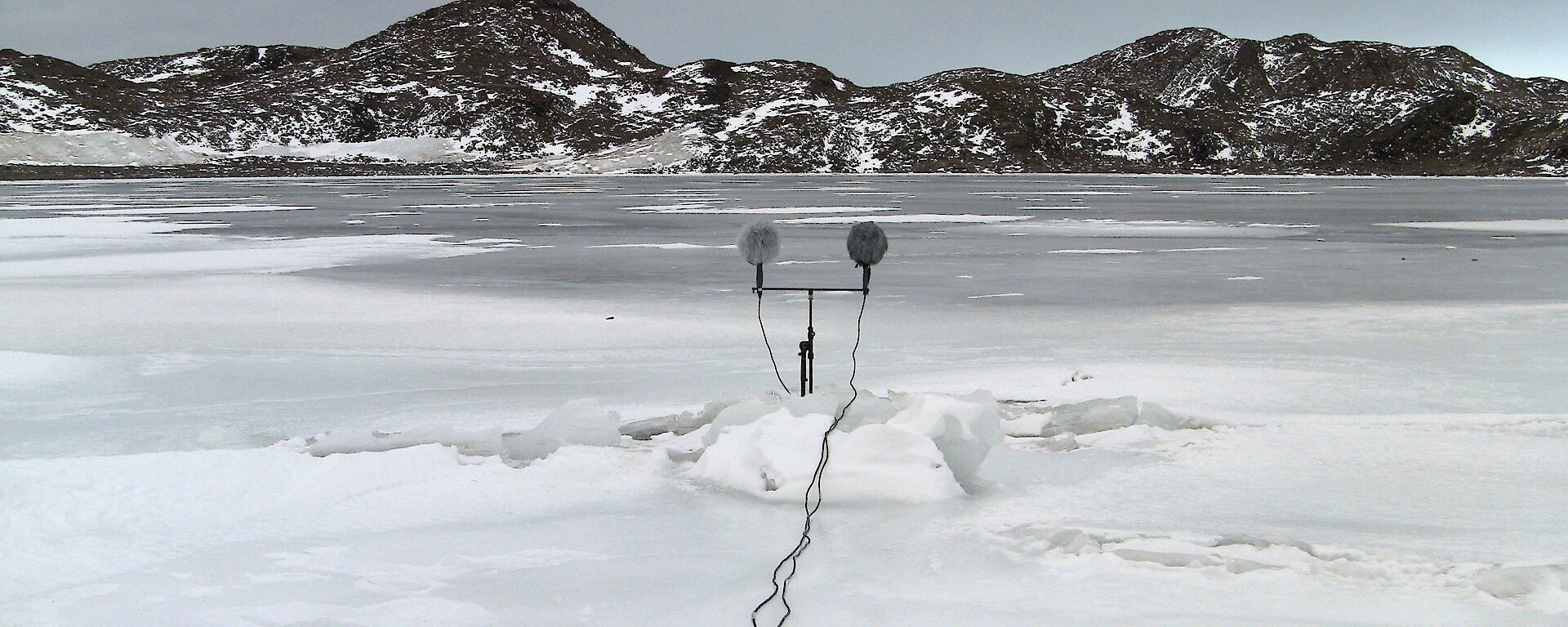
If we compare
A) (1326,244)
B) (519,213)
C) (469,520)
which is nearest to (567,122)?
(519,213)

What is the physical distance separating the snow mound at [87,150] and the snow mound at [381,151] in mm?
14214

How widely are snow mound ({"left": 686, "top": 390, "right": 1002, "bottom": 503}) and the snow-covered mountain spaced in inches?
3594

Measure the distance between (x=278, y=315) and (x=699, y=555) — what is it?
5.70 metres

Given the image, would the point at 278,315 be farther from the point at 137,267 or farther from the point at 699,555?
the point at 699,555

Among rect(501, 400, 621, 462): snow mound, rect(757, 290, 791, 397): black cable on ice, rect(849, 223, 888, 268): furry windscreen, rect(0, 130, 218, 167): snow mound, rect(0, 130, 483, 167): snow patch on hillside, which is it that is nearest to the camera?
rect(501, 400, 621, 462): snow mound

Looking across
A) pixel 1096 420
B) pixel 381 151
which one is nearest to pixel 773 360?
pixel 1096 420

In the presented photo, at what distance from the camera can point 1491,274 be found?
10.2m

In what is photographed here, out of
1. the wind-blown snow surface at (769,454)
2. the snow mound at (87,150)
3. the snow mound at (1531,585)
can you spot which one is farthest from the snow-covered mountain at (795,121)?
the snow mound at (1531,585)

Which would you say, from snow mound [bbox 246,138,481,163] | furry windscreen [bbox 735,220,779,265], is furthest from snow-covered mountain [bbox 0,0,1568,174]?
furry windscreen [bbox 735,220,779,265]

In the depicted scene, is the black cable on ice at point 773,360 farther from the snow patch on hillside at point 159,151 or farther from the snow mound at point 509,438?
the snow patch on hillside at point 159,151

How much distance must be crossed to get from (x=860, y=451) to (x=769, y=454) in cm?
29

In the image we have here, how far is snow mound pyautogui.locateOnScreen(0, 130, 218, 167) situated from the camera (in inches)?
3536

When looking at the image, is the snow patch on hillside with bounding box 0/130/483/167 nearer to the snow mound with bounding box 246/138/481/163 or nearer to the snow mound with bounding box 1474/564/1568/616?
the snow mound with bounding box 246/138/481/163

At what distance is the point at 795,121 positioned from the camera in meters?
118
